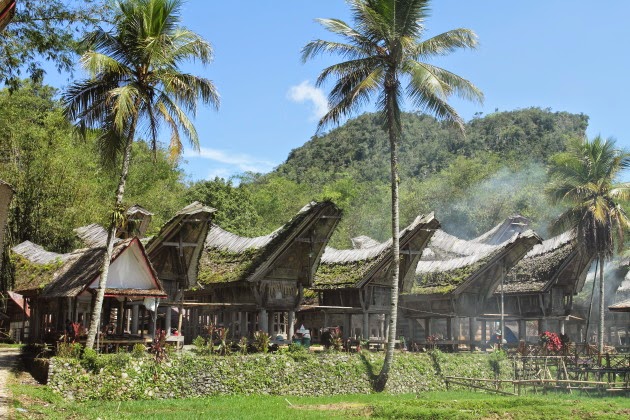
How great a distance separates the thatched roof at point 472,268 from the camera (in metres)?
31.0

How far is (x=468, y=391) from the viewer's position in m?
25.8

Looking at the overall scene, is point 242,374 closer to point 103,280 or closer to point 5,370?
point 103,280

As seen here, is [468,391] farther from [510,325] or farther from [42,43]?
[510,325]

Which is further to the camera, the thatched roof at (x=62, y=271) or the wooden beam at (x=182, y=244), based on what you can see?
the wooden beam at (x=182, y=244)

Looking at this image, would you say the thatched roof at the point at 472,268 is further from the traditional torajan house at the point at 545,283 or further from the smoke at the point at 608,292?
the smoke at the point at 608,292

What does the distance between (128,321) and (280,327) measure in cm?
688

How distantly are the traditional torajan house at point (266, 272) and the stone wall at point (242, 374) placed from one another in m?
3.94

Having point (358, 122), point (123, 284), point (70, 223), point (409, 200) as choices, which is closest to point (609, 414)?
point (123, 284)

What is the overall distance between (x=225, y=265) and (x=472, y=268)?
37.0 ft

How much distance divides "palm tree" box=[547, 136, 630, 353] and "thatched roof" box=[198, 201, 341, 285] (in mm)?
14081

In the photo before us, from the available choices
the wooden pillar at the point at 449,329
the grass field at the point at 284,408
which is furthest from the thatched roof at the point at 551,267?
the grass field at the point at 284,408

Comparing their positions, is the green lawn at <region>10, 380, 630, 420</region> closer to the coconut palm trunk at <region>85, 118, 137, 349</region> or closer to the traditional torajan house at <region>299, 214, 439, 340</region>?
the coconut palm trunk at <region>85, 118, 137, 349</region>

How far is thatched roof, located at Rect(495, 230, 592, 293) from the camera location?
3503 centimetres

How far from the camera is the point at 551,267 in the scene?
35188 millimetres
